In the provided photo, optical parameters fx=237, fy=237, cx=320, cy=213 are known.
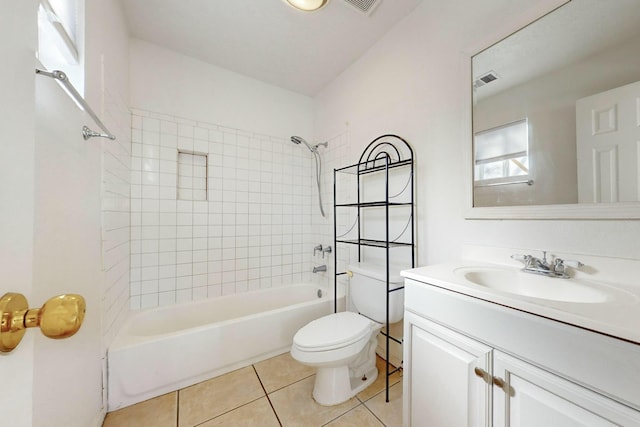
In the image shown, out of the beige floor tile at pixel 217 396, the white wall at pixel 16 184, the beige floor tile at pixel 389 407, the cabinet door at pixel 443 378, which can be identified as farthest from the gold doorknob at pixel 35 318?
the beige floor tile at pixel 389 407

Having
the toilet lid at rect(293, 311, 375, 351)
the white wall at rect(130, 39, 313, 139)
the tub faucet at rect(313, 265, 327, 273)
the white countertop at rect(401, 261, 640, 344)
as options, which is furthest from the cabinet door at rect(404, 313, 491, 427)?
the white wall at rect(130, 39, 313, 139)

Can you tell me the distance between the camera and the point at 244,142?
231cm

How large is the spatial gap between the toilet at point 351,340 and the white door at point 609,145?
965mm

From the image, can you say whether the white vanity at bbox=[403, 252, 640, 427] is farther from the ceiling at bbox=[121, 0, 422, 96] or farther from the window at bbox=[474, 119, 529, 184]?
the ceiling at bbox=[121, 0, 422, 96]

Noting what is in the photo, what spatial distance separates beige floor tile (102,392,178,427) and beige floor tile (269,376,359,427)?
1.78 ft

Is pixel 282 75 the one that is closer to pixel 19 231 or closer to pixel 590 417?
pixel 19 231

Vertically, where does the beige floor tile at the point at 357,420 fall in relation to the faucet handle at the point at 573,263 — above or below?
below

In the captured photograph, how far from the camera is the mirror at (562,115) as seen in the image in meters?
0.89

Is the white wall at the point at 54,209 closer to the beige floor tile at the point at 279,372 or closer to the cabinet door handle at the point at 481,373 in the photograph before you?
the beige floor tile at the point at 279,372

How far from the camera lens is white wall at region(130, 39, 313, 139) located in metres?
1.89

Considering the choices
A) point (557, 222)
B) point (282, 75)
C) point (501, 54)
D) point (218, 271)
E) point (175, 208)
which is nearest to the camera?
point (557, 222)

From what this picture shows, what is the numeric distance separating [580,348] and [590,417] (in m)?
0.17

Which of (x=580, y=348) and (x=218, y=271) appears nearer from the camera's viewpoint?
(x=580, y=348)

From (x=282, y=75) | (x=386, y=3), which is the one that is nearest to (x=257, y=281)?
(x=282, y=75)
